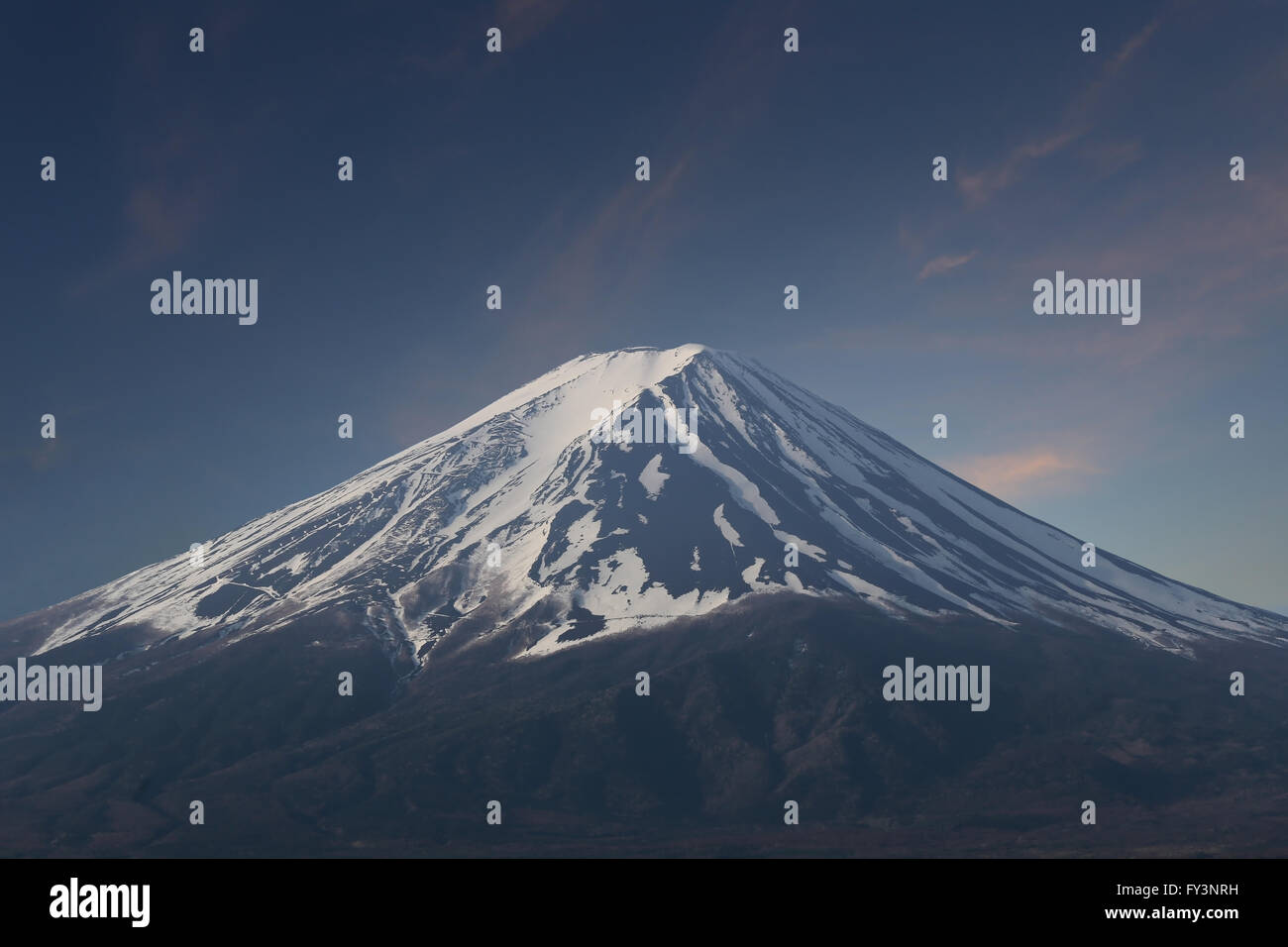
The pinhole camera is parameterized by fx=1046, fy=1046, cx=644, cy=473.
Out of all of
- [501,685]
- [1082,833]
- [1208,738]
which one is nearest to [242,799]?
[501,685]

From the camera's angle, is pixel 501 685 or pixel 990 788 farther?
pixel 501 685
